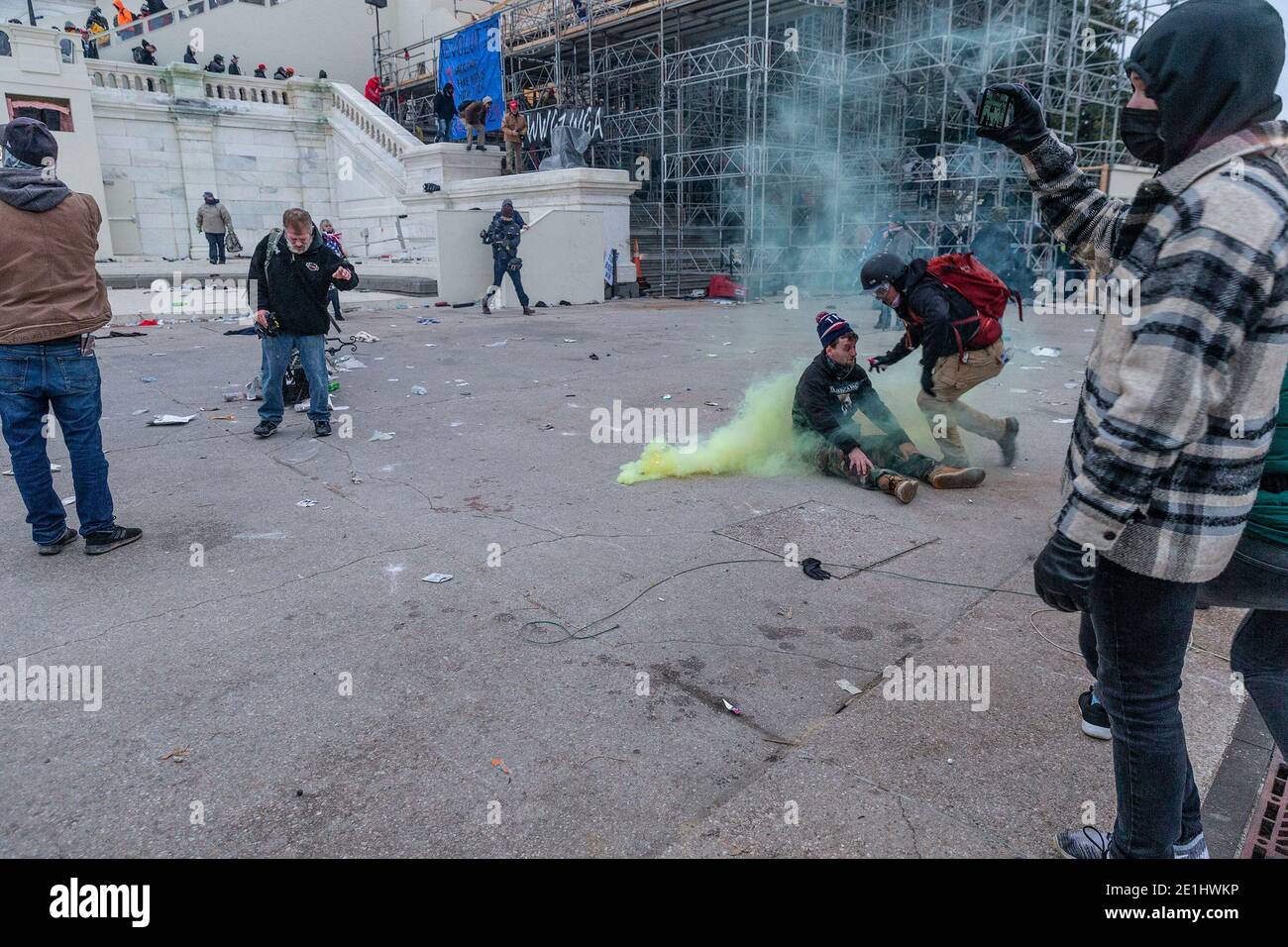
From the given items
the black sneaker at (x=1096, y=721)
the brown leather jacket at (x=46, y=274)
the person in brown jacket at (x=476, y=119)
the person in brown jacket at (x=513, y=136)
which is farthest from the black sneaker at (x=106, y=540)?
the person in brown jacket at (x=476, y=119)

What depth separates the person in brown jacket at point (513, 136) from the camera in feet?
68.1

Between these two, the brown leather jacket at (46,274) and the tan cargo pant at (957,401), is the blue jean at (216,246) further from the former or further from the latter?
the tan cargo pant at (957,401)

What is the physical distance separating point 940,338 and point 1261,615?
3.50 meters

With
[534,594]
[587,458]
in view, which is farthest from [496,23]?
[534,594]

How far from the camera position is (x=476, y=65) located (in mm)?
22750

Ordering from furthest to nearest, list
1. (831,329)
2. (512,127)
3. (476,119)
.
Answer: (476,119) → (512,127) → (831,329)

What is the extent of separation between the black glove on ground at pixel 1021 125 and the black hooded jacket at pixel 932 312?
2.85m

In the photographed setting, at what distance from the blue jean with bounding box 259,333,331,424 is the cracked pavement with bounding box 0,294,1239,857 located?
406mm

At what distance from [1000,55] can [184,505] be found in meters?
17.8

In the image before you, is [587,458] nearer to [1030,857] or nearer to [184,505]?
[184,505]

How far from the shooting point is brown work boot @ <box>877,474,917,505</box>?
16.5 feet

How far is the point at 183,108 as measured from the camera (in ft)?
76.3

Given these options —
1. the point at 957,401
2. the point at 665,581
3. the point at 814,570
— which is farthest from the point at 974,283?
the point at 665,581

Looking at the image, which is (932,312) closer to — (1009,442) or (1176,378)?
(1009,442)
